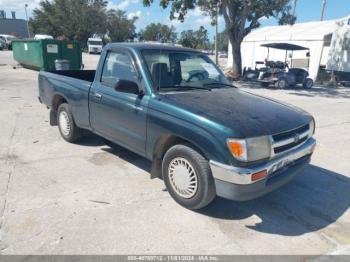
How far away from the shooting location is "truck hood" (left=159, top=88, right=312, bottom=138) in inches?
121

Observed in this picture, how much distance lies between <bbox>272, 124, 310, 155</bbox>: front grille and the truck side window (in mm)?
1889

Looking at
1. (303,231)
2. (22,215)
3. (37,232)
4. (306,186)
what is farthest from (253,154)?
(22,215)

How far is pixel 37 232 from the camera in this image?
9.92 ft

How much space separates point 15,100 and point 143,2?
8929mm

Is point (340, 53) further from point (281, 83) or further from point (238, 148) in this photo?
point (238, 148)

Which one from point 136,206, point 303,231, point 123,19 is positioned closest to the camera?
point 303,231

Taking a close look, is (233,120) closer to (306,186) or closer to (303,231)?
(303,231)

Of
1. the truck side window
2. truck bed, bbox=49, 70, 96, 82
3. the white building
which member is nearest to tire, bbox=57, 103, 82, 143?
truck bed, bbox=49, 70, 96, 82

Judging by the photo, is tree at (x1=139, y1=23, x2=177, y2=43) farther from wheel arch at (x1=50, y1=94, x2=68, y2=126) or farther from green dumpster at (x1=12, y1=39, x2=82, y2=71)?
wheel arch at (x1=50, y1=94, x2=68, y2=126)

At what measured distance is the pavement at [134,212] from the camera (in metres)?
2.94

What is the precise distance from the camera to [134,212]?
3461mm

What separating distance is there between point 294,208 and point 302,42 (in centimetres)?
2049

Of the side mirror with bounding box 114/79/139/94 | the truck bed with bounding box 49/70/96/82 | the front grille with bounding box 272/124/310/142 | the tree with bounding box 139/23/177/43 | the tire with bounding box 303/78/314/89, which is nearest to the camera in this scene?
the front grille with bounding box 272/124/310/142

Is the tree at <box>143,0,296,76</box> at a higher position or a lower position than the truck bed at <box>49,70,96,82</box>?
higher
